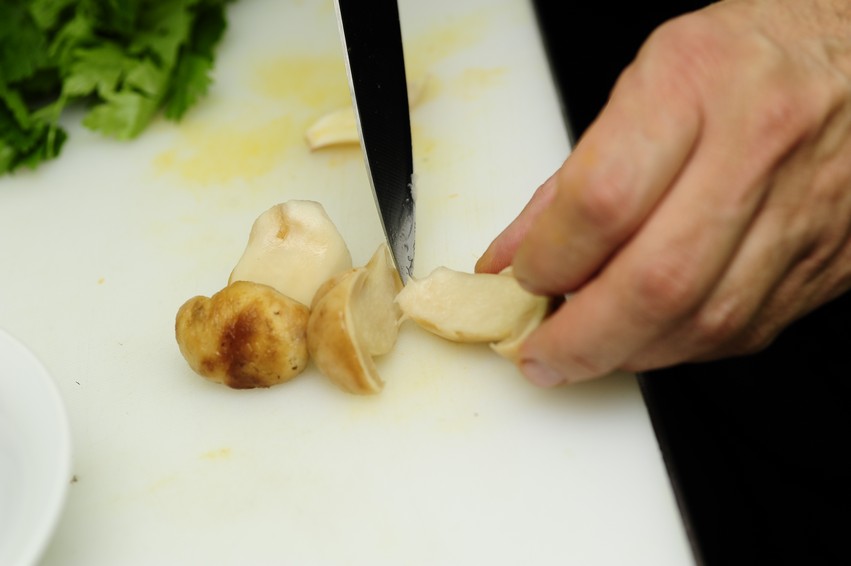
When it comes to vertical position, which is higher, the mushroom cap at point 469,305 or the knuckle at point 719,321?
the knuckle at point 719,321

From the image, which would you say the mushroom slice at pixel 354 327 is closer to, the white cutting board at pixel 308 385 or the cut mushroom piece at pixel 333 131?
the white cutting board at pixel 308 385

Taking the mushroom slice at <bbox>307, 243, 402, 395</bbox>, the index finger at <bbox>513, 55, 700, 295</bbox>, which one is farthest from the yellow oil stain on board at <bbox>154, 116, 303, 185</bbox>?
the index finger at <bbox>513, 55, 700, 295</bbox>

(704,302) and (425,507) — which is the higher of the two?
(704,302)

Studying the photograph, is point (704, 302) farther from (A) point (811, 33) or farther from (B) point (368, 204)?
(B) point (368, 204)

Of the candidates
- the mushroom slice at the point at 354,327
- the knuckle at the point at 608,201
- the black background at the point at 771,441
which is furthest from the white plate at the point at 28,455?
the black background at the point at 771,441

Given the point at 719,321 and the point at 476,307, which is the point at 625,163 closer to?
the point at 719,321

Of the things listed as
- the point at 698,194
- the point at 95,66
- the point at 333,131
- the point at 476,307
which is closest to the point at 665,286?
the point at 698,194

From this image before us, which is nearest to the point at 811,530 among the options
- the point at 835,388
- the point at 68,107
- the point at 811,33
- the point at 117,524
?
the point at 835,388
